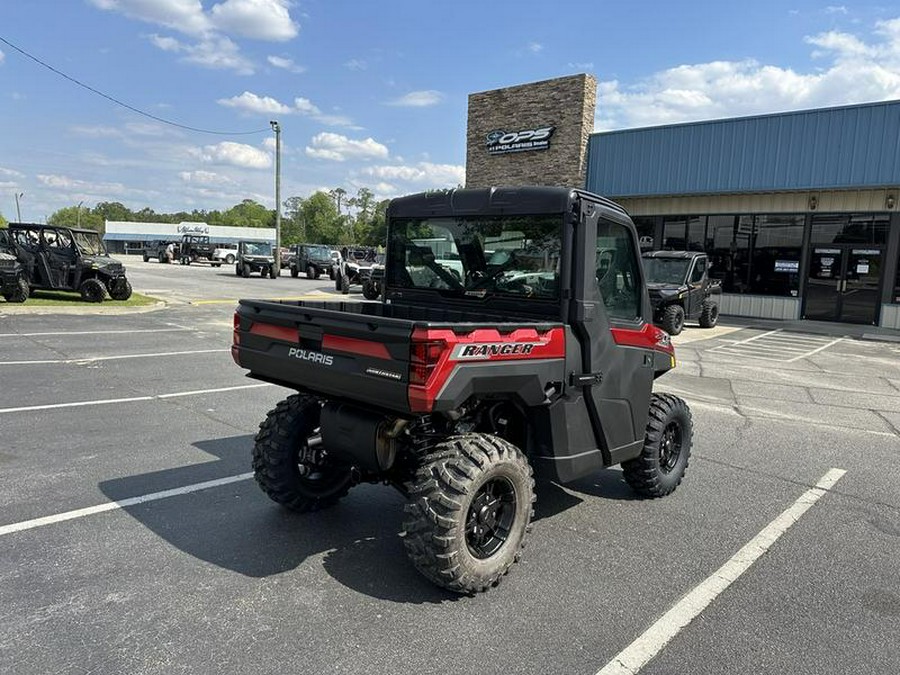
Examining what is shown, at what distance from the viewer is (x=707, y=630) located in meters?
3.03

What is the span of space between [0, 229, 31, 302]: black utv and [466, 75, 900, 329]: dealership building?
1689cm

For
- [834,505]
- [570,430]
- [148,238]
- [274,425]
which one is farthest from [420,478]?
[148,238]

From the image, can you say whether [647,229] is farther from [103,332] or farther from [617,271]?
[617,271]

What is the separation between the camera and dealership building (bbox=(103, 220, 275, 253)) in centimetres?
8512

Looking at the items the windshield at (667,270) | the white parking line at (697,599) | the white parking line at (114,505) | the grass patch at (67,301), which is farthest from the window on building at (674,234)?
the white parking line at (114,505)

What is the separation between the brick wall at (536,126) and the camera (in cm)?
2311

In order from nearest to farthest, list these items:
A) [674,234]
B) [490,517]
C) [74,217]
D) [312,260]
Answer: [490,517], [674,234], [312,260], [74,217]

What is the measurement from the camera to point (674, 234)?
2248 centimetres

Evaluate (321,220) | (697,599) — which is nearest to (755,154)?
(697,599)

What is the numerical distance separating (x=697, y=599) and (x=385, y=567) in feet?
5.55

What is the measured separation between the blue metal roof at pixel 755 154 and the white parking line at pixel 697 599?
16.6 metres

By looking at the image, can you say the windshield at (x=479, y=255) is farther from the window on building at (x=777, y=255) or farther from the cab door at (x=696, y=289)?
the window on building at (x=777, y=255)

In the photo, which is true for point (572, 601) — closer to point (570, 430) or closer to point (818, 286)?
point (570, 430)

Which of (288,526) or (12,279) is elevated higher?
(12,279)
